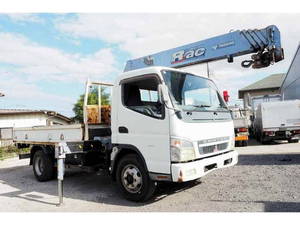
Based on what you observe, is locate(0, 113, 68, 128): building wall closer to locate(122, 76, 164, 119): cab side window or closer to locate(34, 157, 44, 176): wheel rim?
locate(34, 157, 44, 176): wheel rim

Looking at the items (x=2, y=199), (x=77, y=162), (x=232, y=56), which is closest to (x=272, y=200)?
(x=232, y=56)

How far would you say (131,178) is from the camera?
5066 millimetres

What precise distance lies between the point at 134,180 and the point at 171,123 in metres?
1.40

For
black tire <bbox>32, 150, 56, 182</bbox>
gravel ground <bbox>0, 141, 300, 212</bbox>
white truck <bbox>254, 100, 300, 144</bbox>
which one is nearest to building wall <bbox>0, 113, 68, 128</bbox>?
black tire <bbox>32, 150, 56, 182</bbox>

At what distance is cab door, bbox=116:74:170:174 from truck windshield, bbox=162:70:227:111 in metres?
0.30

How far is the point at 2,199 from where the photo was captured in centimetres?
584

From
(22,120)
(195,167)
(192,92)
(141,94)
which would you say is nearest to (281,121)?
(192,92)

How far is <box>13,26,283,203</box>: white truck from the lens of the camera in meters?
4.51

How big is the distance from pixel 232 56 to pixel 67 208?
4694 millimetres

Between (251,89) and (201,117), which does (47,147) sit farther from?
(251,89)

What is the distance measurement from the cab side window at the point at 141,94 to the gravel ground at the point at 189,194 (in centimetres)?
179

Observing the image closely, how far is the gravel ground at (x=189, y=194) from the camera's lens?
15.5 ft

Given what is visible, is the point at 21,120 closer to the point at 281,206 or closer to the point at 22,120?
the point at 22,120

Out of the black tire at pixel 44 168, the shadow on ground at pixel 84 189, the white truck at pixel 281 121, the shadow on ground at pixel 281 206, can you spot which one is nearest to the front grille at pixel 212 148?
the shadow on ground at pixel 281 206
